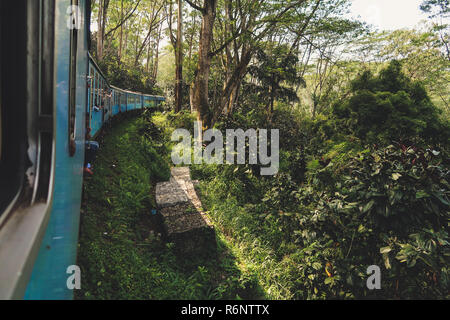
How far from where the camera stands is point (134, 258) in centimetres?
316

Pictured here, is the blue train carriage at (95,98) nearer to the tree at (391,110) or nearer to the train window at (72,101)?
the train window at (72,101)

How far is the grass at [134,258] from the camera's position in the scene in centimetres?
279

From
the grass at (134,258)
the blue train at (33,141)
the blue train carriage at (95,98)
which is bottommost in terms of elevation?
the grass at (134,258)

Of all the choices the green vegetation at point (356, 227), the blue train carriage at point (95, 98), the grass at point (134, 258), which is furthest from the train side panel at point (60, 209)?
the green vegetation at point (356, 227)

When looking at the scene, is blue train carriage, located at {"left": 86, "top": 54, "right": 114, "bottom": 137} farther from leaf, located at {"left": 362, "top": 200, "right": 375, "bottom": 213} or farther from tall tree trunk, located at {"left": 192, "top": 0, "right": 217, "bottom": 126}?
leaf, located at {"left": 362, "top": 200, "right": 375, "bottom": 213}

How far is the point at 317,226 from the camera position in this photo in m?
3.50

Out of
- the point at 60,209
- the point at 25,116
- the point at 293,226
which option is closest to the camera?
the point at 25,116

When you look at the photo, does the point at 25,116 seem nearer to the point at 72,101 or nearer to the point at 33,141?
the point at 33,141

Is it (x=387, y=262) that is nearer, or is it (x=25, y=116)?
(x=25, y=116)

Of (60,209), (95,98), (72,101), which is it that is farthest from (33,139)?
(95,98)

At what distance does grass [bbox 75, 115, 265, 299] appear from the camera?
279cm

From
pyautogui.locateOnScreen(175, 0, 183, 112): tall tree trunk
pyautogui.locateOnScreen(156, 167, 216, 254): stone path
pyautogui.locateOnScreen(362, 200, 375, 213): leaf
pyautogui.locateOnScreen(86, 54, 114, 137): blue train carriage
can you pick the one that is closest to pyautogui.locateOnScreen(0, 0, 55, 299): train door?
pyautogui.locateOnScreen(86, 54, 114, 137): blue train carriage

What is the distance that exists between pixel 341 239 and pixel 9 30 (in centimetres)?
368

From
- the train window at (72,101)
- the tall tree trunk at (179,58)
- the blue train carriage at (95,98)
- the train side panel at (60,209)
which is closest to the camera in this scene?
the train side panel at (60,209)
